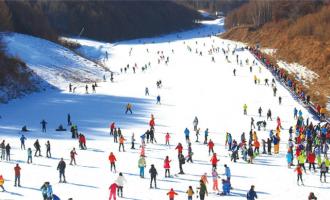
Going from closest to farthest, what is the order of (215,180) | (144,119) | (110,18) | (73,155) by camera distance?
(215,180)
(73,155)
(144,119)
(110,18)

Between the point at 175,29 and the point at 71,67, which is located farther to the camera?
the point at 175,29

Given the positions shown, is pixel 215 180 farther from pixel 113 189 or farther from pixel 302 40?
pixel 302 40

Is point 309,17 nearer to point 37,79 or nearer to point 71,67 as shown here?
point 71,67

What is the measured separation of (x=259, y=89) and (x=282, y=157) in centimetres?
2227

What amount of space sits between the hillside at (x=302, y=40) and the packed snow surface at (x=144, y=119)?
224 inches

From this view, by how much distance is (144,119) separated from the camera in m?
37.3

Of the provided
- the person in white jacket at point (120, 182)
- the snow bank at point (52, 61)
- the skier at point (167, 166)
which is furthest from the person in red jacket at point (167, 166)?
the snow bank at point (52, 61)

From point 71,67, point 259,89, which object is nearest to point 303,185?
point 259,89

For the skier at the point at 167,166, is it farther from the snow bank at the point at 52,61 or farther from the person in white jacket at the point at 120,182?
the snow bank at the point at 52,61

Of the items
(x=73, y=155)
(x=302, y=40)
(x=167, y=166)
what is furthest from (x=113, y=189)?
(x=302, y=40)

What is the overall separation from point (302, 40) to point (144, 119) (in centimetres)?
4696

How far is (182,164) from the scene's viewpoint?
974 inches

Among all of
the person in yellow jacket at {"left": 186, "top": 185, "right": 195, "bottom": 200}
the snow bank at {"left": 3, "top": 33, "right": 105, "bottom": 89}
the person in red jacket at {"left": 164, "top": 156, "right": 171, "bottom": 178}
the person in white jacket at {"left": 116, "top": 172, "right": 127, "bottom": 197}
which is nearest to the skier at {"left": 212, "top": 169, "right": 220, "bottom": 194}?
the person in yellow jacket at {"left": 186, "top": 185, "right": 195, "bottom": 200}

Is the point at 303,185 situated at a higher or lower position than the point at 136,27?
lower
